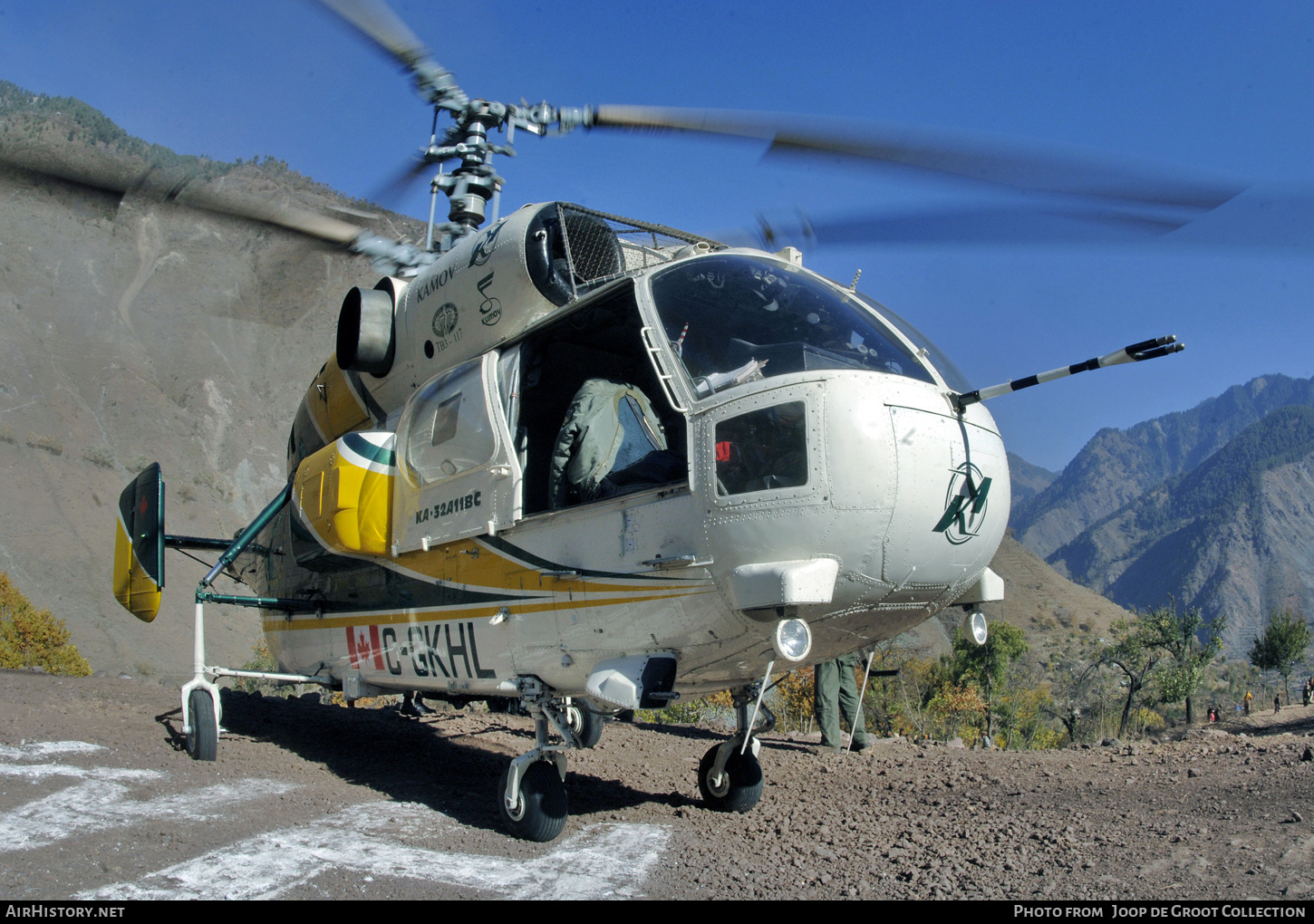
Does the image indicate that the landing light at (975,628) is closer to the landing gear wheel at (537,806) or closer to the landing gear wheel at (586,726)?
the landing gear wheel at (537,806)

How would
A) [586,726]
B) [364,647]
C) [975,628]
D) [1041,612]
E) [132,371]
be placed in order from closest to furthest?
1. [975,628]
2. [364,647]
3. [586,726]
4. [132,371]
5. [1041,612]

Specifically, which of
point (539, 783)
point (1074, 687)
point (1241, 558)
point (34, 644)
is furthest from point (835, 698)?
point (1241, 558)

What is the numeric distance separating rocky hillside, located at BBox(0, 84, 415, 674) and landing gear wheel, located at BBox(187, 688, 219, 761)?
2888cm

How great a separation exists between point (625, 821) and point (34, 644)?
82.2 ft

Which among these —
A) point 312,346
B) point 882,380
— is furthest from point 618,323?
point 312,346

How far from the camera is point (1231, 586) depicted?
125 metres

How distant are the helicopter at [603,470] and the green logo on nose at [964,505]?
2 cm

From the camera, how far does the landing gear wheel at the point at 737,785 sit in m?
5.80

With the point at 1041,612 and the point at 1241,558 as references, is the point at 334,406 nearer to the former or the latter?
the point at 1041,612

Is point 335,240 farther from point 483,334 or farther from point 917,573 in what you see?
point 917,573

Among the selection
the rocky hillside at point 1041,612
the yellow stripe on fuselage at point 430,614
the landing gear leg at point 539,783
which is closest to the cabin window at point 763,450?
the yellow stripe on fuselage at point 430,614

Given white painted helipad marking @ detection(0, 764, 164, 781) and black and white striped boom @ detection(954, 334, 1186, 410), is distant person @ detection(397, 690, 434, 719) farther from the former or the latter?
black and white striped boom @ detection(954, 334, 1186, 410)

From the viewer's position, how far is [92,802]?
515 cm

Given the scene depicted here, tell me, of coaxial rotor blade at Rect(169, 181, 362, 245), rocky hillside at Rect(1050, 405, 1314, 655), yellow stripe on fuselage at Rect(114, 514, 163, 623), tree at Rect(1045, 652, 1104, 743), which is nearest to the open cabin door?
coaxial rotor blade at Rect(169, 181, 362, 245)
